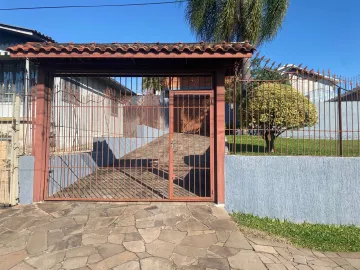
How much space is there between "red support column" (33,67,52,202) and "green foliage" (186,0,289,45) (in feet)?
27.6

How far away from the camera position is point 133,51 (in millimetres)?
4570

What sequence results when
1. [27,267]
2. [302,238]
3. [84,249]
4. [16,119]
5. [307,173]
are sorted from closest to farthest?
[27,267], [84,249], [302,238], [307,173], [16,119]

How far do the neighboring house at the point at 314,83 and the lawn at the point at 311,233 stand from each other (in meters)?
2.46

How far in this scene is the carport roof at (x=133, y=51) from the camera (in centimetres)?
450

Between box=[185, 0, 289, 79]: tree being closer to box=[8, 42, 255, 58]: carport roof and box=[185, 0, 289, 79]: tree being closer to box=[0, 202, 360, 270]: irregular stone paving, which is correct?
box=[8, 42, 255, 58]: carport roof

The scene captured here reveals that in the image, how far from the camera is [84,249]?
3.36 metres

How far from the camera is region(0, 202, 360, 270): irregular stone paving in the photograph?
308 centimetres

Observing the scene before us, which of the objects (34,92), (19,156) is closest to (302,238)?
(19,156)

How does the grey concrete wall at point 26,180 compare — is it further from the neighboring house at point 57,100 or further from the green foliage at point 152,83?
the green foliage at point 152,83

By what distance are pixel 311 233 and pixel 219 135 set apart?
2284 millimetres

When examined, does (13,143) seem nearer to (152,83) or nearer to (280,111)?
(152,83)

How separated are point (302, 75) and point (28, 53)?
514 centimetres

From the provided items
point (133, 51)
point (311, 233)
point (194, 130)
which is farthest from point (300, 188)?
point (133, 51)

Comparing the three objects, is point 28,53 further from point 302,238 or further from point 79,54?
point 302,238
